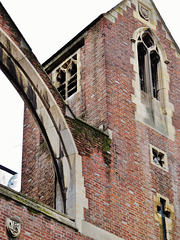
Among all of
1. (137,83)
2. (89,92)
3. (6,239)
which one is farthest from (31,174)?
(6,239)

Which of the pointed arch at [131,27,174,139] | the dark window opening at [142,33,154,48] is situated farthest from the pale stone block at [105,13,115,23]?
the dark window opening at [142,33,154,48]

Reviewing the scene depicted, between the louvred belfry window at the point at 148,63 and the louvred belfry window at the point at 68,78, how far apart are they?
207 cm

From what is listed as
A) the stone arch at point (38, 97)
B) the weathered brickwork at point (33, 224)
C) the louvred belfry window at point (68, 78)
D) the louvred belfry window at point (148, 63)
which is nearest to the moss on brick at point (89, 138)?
the stone arch at point (38, 97)

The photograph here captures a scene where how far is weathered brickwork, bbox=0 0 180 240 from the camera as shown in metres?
16.1

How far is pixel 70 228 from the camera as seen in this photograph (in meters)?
15.1

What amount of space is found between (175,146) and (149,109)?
1.32m

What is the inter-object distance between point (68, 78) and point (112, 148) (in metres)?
4.58

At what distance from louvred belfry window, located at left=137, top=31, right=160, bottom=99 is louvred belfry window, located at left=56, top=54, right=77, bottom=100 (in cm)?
207

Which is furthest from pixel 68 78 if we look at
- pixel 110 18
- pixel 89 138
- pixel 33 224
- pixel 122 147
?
pixel 33 224

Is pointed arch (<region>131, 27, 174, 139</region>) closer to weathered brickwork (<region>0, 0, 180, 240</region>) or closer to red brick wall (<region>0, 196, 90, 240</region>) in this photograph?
weathered brickwork (<region>0, 0, 180, 240</region>)

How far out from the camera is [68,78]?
2148 cm

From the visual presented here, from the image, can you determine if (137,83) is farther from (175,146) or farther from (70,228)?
(70,228)

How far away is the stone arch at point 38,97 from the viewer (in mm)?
16484

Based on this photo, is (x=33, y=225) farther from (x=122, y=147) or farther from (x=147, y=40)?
(x=147, y=40)
